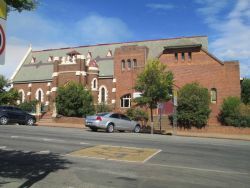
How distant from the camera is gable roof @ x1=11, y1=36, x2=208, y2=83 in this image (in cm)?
4963

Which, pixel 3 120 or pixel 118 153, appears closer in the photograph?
pixel 118 153

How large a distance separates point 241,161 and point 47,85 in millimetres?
45010

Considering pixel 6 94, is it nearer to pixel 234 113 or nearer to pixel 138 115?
pixel 138 115

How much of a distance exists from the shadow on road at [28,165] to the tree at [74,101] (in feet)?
83.6

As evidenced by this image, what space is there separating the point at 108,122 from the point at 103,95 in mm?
24860

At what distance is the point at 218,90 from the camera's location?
137ft

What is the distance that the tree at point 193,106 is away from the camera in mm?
36531

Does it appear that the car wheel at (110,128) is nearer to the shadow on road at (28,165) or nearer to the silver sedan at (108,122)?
the silver sedan at (108,122)

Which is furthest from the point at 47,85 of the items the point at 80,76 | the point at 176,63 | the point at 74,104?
the point at 176,63

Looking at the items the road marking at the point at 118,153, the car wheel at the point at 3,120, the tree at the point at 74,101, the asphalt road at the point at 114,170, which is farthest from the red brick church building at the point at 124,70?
the asphalt road at the point at 114,170

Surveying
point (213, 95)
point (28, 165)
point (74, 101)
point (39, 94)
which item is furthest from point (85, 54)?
point (28, 165)

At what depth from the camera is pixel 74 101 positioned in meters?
39.1

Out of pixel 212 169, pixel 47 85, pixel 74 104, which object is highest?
pixel 47 85

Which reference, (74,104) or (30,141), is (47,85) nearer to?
(74,104)
